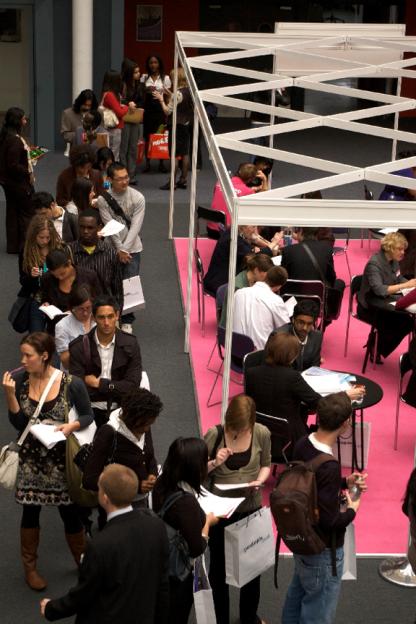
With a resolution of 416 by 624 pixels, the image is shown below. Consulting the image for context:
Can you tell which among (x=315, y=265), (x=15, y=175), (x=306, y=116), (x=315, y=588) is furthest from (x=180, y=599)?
(x=15, y=175)

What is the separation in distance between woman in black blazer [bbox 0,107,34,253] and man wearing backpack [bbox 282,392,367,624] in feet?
21.1

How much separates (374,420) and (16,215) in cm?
489

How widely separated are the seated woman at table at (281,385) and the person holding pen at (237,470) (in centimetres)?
91

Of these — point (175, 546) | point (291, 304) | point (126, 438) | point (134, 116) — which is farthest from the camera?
point (134, 116)

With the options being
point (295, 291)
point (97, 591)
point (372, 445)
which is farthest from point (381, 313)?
point (97, 591)

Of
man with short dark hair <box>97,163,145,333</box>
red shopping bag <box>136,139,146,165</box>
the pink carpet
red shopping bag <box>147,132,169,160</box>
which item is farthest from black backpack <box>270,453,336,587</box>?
red shopping bag <box>136,139,146,165</box>

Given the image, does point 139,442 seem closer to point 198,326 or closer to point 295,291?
point 295,291

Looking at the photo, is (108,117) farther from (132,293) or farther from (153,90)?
(132,293)

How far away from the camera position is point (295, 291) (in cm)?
916

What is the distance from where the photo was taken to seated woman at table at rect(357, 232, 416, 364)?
891cm

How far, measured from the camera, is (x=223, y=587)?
5.64 metres

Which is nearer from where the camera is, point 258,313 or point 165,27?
point 258,313

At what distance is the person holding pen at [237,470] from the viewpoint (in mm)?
5523

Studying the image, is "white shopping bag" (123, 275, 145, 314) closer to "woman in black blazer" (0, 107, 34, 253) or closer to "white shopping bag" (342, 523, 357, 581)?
"woman in black blazer" (0, 107, 34, 253)
